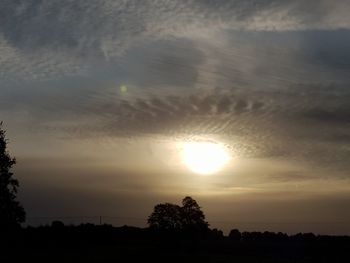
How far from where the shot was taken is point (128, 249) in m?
73.2

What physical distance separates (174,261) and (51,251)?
16669mm

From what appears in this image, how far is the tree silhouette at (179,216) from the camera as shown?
141000mm

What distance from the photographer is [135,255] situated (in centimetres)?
6469

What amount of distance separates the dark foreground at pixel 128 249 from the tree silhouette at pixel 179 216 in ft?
104

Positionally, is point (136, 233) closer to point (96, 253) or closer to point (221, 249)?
point (221, 249)

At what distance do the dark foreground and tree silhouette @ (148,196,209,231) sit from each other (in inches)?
1254

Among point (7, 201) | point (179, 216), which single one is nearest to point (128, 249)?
point (7, 201)

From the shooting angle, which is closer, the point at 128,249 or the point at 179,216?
the point at 128,249

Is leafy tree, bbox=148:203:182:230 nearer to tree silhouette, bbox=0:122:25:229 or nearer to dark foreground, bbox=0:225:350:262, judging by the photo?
dark foreground, bbox=0:225:350:262

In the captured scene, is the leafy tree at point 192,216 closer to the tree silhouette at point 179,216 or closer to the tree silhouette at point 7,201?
the tree silhouette at point 179,216

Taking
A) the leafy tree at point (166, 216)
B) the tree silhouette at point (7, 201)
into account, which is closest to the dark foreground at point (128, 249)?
the tree silhouette at point (7, 201)

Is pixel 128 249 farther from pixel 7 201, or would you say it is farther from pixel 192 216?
pixel 192 216

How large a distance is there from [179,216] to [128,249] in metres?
69.8

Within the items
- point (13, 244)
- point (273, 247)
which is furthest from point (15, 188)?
point (273, 247)
